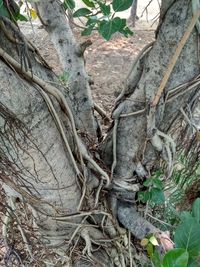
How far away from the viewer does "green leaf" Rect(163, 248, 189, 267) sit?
20.4 inches

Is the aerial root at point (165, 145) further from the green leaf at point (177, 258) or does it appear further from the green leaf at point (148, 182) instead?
the green leaf at point (177, 258)

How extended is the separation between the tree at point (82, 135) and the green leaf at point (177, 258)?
0.23 metres

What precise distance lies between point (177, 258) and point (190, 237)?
78mm

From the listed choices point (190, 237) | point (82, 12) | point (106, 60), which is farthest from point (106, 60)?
point (190, 237)

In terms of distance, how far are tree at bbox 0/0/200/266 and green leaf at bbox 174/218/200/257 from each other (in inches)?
6.2

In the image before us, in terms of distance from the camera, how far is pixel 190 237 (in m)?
0.59

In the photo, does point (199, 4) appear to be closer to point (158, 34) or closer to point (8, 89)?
point (158, 34)

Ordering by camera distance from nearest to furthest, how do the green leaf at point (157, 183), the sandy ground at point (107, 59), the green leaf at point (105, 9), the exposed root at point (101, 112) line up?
the green leaf at point (105, 9) → the green leaf at point (157, 183) → the exposed root at point (101, 112) → the sandy ground at point (107, 59)

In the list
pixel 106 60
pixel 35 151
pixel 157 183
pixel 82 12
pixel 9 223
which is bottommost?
pixel 106 60

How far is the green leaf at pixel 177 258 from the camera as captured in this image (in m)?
0.52

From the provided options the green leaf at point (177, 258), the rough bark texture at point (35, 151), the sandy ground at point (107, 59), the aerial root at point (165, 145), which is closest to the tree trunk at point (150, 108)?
the aerial root at point (165, 145)

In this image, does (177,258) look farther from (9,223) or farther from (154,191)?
(9,223)

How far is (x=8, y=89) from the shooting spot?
1.80 ft

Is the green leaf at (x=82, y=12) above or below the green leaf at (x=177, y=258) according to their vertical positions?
above
